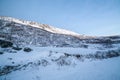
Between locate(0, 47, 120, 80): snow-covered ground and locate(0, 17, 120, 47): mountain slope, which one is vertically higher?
locate(0, 17, 120, 47): mountain slope

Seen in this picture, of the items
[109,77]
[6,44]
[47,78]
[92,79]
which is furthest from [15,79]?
[6,44]

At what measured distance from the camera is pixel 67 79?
25.7ft

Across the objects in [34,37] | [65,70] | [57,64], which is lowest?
[65,70]

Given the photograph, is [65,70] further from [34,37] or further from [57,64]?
[34,37]

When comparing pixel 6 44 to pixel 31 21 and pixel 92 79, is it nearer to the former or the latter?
pixel 92 79

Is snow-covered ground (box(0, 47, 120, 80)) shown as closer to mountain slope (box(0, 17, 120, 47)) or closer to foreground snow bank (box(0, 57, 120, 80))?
foreground snow bank (box(0, 57, 120, 80))

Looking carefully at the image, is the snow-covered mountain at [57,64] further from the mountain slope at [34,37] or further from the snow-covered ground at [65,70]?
the mountain slope at [34,37]

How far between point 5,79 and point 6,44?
18589mm

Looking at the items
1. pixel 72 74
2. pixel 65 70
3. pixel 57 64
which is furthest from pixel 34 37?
pixel 72 74

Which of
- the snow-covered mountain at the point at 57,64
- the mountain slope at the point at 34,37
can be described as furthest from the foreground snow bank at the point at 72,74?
the mountain slope at the point at 34,37

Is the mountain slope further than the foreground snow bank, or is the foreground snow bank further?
the mountain slope

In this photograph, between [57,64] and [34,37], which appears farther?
[34,37]

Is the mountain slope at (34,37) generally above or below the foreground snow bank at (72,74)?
above

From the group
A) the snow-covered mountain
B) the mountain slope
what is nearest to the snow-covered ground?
the snow-covered mountain
